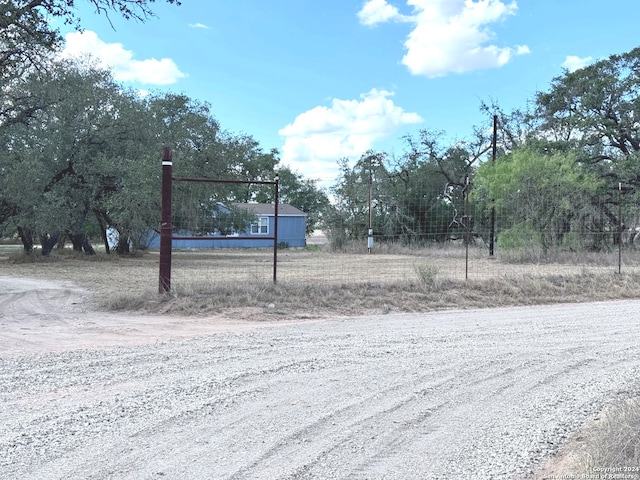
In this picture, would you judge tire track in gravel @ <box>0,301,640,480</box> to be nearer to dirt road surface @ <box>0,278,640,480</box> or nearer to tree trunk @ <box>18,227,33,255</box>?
dirt road surface @ <box>0,278,640,480</box>

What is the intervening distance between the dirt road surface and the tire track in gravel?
0.02m

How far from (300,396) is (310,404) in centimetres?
21

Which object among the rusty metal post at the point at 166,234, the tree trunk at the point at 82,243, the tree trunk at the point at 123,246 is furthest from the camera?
the tree trunk at the point at 123,246

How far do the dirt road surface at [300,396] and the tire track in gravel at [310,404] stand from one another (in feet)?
0.05

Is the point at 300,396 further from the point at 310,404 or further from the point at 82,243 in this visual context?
the point at 82,243

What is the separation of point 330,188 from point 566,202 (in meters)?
22.4

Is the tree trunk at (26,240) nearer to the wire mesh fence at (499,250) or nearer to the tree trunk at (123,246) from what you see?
the tree trunk at (123,246)

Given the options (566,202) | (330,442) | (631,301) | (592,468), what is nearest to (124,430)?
(330,442)

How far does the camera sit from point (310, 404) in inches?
170

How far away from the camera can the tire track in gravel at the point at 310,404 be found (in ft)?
10.7

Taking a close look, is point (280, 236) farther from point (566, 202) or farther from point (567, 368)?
point (567, 368)

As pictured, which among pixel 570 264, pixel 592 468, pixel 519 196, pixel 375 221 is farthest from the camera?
pixel 375 221

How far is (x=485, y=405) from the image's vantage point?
435cm

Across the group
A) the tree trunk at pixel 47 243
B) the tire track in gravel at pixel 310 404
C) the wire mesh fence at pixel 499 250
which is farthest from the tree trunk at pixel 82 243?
the tire track in gravel at pixel 310 404
